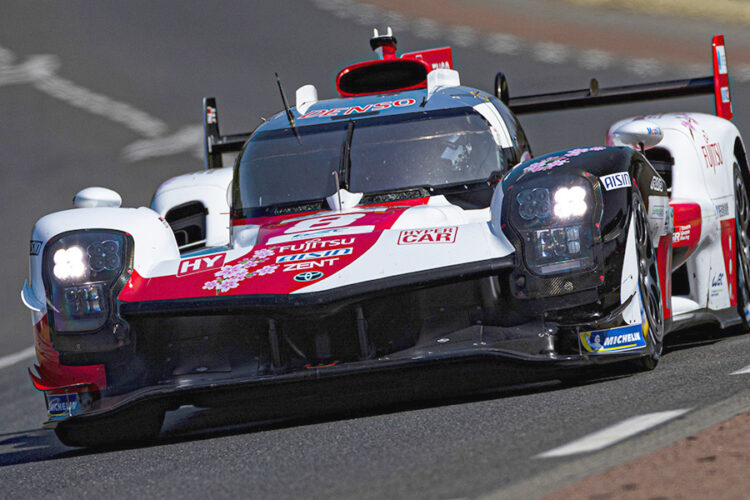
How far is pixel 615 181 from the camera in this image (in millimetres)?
5285

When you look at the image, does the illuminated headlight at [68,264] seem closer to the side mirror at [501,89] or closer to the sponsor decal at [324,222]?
the sponsor decal at [324,222]

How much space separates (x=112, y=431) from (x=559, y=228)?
191 centimetres

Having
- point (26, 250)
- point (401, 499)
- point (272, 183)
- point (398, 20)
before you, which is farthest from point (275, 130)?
point (398, 20)

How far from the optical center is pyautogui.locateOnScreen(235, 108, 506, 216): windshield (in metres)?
6.45

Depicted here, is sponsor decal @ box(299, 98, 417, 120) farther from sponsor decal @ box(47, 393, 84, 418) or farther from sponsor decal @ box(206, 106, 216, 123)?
sponsor decal @ box(47, 393, 84, 418)

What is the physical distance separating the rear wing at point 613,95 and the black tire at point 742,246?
2.70 ft

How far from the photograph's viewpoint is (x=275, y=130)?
6.98 metres

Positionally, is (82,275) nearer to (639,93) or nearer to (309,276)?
(309,276)

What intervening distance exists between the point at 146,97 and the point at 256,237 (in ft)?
58.5

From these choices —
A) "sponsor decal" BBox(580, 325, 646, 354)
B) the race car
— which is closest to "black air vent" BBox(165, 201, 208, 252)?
the race car

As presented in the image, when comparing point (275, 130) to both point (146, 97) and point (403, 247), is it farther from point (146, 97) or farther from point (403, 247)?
point (146, 97)

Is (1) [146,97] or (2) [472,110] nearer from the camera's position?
(2) [472,110]

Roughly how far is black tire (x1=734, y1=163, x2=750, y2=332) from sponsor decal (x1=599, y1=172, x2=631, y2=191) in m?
2.07

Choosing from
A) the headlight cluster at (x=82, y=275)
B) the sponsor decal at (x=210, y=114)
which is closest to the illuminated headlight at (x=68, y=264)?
the headlight cluster at (x=82, y=275)
